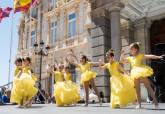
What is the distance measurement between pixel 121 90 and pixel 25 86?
10.1ft

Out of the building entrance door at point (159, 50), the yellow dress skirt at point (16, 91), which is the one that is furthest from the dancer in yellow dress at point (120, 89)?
the building entrance door at point (159, 50)

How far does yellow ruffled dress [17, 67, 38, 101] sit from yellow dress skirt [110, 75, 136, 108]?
2.69 meters

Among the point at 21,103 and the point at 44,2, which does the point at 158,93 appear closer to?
the point at 21,103

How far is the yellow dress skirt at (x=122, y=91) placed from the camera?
333 inches

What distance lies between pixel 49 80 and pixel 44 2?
28.4 ft

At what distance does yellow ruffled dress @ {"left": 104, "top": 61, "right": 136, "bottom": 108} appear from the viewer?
846 cm

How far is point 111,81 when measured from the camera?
29.1 feet

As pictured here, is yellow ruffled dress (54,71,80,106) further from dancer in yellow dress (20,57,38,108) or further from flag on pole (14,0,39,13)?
flag on pole (14,0,39,13)

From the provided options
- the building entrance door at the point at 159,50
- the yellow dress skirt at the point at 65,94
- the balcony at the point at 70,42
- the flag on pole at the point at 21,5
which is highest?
the flag on pole at the point at 21,5

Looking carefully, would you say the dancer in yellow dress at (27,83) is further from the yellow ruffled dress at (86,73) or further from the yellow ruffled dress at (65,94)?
the yellow ruffled dress at (86,73)

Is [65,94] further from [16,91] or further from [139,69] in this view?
[139,69]

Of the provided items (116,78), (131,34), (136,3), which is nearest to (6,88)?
(131,34)

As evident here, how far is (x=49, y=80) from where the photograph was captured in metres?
30.3

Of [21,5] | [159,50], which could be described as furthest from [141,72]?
[21,5]
